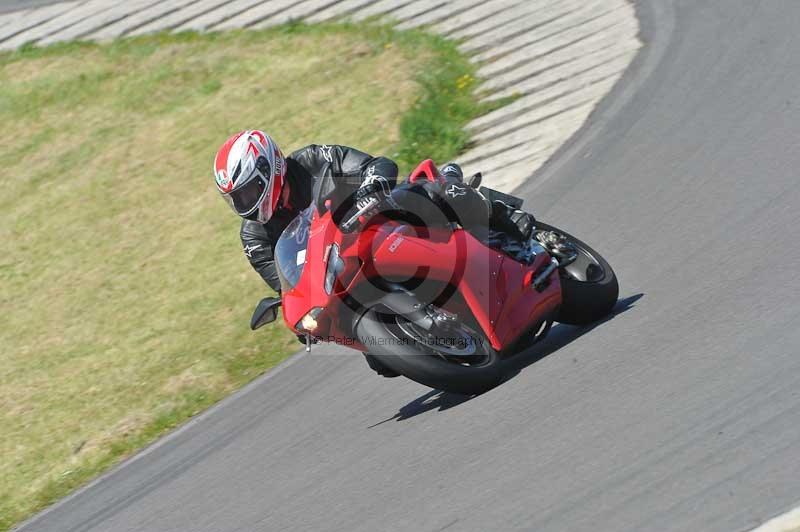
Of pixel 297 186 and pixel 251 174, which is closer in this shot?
pixel 251 174

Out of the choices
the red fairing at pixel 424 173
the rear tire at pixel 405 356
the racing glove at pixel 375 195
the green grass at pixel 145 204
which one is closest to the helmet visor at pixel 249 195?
the racing glove at pixel 375 195

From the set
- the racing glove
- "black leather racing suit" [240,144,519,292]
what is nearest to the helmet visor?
"black leather racing suit" [240,144,519,292]

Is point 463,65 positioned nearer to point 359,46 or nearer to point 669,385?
point 359,46

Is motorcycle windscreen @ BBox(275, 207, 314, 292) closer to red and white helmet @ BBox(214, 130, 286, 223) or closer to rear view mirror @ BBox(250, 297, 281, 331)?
Result: rear view mirror @ BBox(250, 297, 281, 331)

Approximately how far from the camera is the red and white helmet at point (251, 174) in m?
5.82

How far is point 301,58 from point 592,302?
7847 mm

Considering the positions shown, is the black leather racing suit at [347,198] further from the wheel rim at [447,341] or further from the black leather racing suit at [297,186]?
the wheel rim at [447,341]

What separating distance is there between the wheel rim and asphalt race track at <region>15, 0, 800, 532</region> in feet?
0.83

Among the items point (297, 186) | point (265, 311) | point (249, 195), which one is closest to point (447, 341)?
point (265, 311)

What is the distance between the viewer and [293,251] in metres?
5.55

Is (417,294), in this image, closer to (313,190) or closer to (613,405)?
(313,190)

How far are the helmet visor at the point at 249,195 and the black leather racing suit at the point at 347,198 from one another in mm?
207

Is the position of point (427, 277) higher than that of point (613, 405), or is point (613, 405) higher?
point (427, 277)

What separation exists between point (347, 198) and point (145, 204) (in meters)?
6.73
